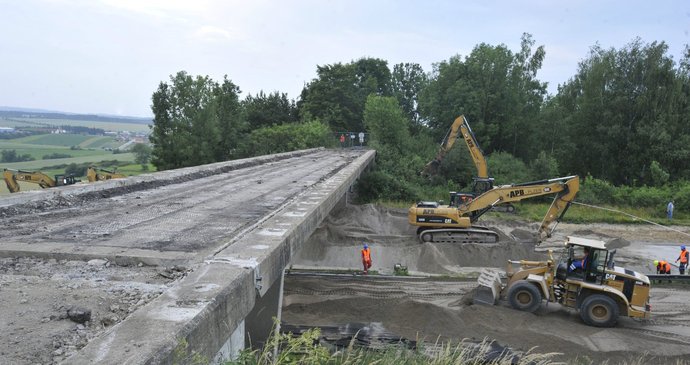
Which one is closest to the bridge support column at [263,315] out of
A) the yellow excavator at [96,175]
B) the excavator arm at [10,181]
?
the yellow excavator at [96,175]

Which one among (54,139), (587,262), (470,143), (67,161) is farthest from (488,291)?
(54,139)

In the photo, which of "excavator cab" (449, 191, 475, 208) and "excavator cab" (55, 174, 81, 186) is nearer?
"excavator cab" (449, 191, 475, 208)

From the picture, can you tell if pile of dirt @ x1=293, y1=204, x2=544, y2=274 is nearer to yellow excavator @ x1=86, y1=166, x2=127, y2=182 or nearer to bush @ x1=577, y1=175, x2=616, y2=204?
yellow excavator @ x1=86, y1=166, x2=127, y2=182

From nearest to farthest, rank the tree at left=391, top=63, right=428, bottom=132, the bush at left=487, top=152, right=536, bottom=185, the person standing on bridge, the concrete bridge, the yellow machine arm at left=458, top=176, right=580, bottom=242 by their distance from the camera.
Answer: the concrete bridge
the yellow machine arm at left=458, top=176, right=580, bottom=242
the person standing on bridge
the bush at left=487, top=152, right=536, bottom=185
the tree at left=391, top=63, right=428, bottom=132

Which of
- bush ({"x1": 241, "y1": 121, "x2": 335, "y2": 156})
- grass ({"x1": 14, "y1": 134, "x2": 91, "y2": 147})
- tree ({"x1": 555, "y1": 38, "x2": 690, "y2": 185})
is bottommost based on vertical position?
grass ({"x1": 14, "y1": 134, "x2": 91, "y2": 147})

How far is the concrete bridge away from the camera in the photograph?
362cm

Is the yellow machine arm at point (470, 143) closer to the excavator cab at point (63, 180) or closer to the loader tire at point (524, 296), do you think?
the loader tire at point (524, 296)

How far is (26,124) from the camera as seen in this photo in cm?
4647

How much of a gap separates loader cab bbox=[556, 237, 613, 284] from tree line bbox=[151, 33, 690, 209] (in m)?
19.4

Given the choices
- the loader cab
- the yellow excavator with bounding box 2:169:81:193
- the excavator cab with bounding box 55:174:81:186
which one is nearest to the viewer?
the loader cab

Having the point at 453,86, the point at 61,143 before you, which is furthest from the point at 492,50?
the point at 61,143

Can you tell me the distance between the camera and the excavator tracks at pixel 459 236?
64.7 ft

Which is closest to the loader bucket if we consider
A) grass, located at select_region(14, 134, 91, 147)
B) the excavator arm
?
the excavator arm

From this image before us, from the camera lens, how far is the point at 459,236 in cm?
1981
